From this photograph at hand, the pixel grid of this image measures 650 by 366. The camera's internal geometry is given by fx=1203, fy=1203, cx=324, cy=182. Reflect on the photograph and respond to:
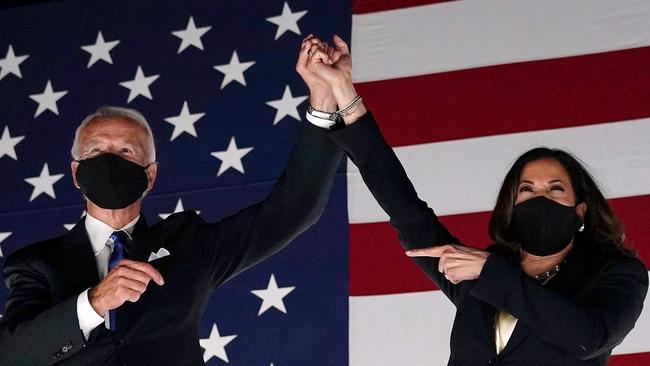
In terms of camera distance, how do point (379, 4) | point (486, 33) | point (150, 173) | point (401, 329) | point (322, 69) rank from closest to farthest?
point (322, 69) < point (150, 173) < point (401, 329) < point (486, 33) < point (379, 4)

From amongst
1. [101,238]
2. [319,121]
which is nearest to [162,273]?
[101,238]

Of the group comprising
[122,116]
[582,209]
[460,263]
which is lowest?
[460,263]

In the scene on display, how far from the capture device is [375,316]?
3811 mm

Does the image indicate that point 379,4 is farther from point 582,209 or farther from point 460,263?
point 460,263

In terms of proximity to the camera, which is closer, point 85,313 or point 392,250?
point 85,313

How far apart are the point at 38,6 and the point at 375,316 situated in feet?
6.55

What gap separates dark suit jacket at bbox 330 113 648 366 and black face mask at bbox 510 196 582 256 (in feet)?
0.20

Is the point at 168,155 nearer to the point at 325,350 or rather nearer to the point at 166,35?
the point at 166,35

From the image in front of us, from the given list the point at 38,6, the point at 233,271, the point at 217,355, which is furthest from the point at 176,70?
the point at 233,271

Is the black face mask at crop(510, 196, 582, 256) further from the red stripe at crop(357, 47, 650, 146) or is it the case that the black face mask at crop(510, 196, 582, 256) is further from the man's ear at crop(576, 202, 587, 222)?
the red stripe at crop(357, 47, 650, 146)

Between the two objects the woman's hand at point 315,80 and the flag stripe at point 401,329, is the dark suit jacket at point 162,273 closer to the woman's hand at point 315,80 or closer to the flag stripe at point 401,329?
the woman's hand at point 315,80

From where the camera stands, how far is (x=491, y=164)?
12.8ft

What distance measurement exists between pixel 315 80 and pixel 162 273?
559 mm

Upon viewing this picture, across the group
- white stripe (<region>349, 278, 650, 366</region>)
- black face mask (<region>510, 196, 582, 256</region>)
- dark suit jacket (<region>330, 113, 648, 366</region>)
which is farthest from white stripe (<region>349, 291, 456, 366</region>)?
black face mask (<region>510, 196, 582, 256</region>)
